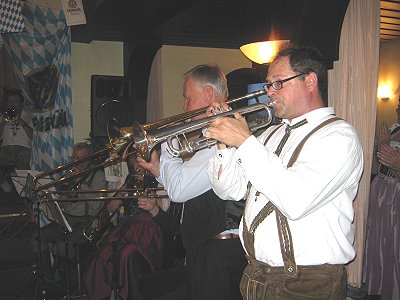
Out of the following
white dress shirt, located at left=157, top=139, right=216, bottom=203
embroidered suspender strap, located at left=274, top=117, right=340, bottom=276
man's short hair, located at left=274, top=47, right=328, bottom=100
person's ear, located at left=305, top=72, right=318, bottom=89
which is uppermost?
man's short hair, located at left=274, top=47, right=328, bottom=100

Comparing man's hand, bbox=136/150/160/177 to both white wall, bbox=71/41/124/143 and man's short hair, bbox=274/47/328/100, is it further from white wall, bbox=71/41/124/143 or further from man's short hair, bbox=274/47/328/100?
white wall, bbox=71/41/124/143

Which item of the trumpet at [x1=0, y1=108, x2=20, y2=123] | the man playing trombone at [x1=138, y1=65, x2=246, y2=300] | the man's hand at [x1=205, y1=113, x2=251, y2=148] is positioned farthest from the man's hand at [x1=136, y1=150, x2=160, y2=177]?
the trumpet at [x1=0, y1=108, x2=20, y2=123]

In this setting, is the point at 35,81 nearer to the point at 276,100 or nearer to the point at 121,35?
the point at 121,35

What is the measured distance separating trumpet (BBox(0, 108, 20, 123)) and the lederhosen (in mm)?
6970

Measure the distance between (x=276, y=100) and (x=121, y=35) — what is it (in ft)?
19.9

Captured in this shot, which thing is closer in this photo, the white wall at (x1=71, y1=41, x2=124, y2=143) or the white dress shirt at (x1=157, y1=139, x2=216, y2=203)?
the white dress shirt at (x1=157, y1=139, x2=216, y2=203)

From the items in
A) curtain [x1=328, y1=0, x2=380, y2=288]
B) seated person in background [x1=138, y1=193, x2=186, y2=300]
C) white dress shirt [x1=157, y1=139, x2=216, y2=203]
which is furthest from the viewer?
seated person in background [x1=138, y1=193, x2=186, y2=300]

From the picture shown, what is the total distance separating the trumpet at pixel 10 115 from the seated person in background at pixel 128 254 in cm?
441

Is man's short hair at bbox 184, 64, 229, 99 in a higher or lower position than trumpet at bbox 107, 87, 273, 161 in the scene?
higher

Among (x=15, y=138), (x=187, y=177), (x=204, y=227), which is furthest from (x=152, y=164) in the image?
(x=15, y=138)

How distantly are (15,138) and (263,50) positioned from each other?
5.72 m

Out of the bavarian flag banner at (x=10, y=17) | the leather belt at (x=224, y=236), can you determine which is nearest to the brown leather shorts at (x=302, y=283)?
the leather belt at (x=224, y=236)

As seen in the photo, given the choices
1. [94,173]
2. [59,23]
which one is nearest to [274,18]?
[94,173]

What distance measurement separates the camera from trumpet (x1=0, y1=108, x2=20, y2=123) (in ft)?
25.4
